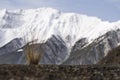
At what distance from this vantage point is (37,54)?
43.2 ft

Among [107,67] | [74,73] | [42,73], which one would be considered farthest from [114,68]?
[42,73]

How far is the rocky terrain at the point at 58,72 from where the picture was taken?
36.1 feet

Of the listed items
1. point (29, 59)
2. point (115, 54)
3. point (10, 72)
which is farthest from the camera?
point (115, 54)

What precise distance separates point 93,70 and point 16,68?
6.54ft

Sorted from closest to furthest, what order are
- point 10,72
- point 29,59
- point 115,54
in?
point 10,72, point 29,59, point 115,54

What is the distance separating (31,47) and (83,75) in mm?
2621

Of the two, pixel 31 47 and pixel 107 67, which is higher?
pixel 31 47

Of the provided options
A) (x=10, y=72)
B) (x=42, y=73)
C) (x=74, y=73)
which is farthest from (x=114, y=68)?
(x=10, y=72)

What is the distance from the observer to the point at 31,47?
13359 mm

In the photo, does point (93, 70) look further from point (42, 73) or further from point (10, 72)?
point (10, 72)

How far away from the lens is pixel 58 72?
36.8 ft

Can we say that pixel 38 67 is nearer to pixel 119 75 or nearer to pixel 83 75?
pixel 83 75

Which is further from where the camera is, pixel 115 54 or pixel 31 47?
pixel 115 54

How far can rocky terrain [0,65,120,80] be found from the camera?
36.1 ft
